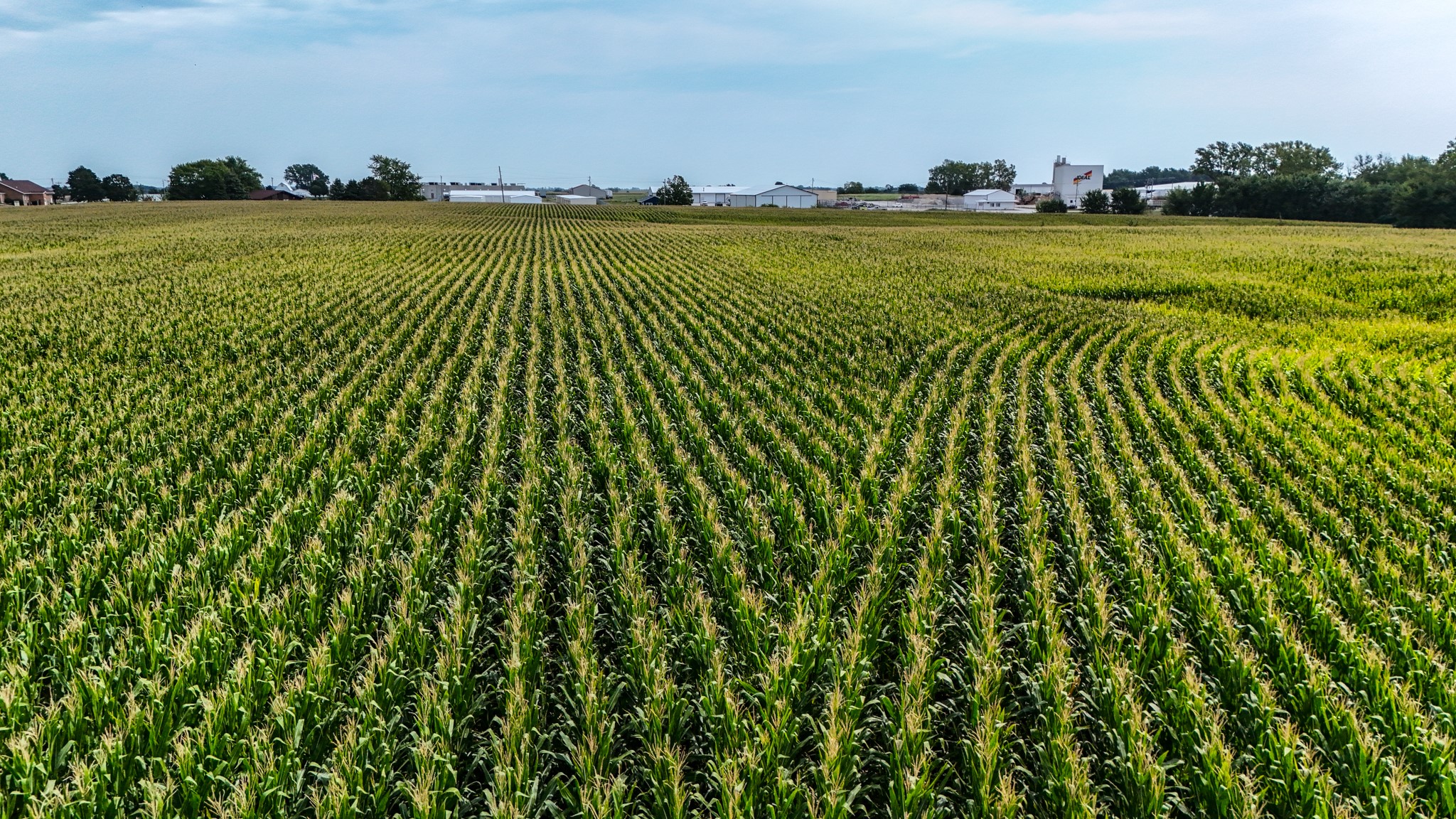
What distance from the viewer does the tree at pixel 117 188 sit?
118125mm

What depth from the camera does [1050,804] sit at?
3.54 meters

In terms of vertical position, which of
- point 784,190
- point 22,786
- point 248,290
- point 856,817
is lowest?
A: point 856,817

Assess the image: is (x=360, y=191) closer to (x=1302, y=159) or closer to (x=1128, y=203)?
(x=1128, y=203)

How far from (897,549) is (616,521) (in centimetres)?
235

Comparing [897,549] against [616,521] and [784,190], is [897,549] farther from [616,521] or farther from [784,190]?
[784,190]

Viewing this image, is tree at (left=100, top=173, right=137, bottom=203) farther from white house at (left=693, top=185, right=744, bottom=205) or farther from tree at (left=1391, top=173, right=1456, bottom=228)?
tree at (left=1391, top=173, right=1456, bottom=228)

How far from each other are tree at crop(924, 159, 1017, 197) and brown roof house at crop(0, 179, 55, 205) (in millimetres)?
161588

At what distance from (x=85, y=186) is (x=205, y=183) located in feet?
50.7

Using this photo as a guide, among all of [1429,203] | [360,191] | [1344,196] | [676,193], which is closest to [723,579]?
[1429,203]

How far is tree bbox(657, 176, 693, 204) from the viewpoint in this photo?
12138 centimetres

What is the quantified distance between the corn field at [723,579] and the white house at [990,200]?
395 feet

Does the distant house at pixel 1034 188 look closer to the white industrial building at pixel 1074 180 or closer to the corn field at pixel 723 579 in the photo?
the white industrial building at pixel 1074 180

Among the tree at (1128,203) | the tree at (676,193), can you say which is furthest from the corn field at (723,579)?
the tree at (676,193)

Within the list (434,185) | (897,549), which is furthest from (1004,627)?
(434,185)
